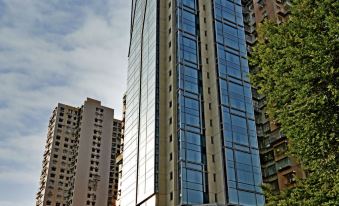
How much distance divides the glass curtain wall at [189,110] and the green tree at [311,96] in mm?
24976

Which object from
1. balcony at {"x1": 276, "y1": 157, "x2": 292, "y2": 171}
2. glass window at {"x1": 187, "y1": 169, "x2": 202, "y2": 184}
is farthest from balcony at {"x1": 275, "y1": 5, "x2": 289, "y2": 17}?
glass window at {"x1": 187, "y1": 169, "x2": 202, "y2": 184}

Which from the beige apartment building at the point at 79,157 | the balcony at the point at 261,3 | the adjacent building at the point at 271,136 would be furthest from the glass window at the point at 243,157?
the beige apartment building at the point at 79,157

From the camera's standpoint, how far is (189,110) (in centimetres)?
4362

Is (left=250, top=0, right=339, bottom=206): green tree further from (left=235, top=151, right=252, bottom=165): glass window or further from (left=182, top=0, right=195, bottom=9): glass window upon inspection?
(left=182, top=0, right=195, bottom=9): glass window

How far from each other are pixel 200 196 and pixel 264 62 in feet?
83.6

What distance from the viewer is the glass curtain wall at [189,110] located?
39.2 meters

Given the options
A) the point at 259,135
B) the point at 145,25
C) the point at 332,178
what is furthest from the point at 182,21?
the point at 332,178

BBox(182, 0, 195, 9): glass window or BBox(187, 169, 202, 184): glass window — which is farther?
BBox(182, 0, 195, 9): glass window

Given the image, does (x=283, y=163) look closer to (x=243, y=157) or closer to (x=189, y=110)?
(x=243, y=157)

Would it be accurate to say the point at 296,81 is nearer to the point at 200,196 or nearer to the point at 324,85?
the point at 324,85

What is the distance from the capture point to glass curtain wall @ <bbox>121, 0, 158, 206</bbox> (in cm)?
4350

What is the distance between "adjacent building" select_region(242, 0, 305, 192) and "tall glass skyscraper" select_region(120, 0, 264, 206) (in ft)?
4.18

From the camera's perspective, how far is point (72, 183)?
289 ft

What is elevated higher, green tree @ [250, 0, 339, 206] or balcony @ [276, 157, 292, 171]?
balcony @ [276, 157, 292, 171]
